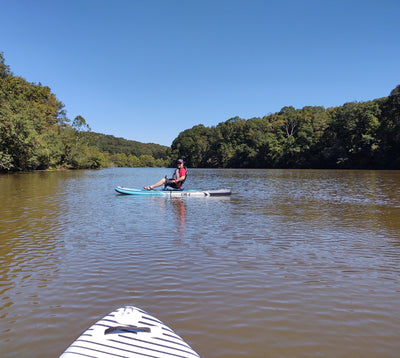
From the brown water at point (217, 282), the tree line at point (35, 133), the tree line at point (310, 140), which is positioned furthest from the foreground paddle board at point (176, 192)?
the tree line at point (310, 140)

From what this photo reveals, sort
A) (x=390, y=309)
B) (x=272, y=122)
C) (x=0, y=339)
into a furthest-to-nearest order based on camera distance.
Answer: (x=272, y=122) → (x=390, y=309) → (x=0, y=339)

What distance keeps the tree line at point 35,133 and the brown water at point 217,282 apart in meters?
32.6

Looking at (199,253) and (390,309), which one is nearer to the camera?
(390,309)

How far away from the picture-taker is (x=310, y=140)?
7875 cm

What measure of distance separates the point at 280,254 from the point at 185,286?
251 centimetres

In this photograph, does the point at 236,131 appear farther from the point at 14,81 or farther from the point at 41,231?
the point at 41,231

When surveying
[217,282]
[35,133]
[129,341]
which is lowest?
[217,282]

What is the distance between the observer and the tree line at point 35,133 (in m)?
37.4

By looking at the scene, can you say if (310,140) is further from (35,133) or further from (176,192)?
(176,192)

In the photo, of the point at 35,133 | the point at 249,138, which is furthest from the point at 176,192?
the point at 249,138

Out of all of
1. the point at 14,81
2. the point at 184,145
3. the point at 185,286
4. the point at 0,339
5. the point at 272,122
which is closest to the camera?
the point at 0,339

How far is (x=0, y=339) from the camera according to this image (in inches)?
131

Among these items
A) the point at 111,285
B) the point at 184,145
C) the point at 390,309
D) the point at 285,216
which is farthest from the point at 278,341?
the point at 184,145

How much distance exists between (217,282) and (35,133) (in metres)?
40.6
